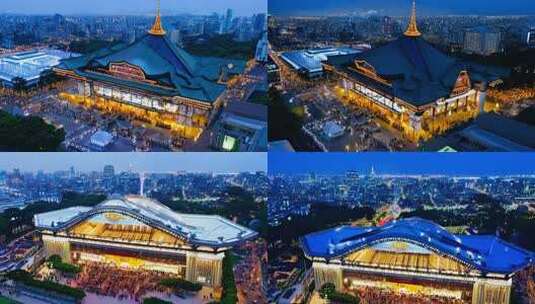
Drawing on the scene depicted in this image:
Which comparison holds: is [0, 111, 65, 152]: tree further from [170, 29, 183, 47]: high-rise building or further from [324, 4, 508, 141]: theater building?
[324, 4, 508, 141]: theater building

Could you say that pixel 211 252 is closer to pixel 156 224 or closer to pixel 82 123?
pixel 156 224

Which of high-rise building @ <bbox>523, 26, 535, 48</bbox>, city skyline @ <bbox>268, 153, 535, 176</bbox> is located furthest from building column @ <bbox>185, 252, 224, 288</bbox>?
high-rise building @ <bbox>523, 26, 535, 48</bbox>

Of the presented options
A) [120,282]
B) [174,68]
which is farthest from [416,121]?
[120,282]

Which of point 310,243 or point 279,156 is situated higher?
point 279,156

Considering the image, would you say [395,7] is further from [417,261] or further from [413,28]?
[417,261]

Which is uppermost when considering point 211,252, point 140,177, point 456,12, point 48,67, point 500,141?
point 456,12

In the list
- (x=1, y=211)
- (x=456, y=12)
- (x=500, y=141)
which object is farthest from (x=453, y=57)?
(x=1, y=211)

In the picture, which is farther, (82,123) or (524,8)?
(82,123)

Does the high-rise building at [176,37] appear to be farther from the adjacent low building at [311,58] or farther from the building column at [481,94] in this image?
the building column at [481,94]
